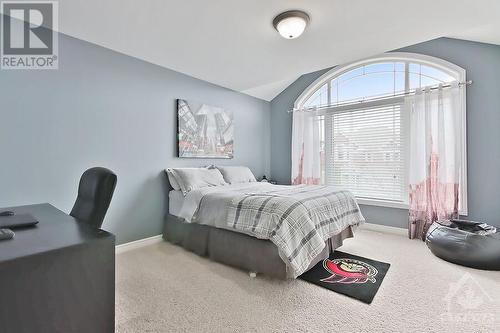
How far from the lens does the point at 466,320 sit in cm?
166

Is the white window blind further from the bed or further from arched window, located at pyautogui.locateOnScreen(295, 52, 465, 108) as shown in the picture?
the bed

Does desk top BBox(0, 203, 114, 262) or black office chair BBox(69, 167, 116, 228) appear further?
black office chair BBox(69, 167, 116, 228)

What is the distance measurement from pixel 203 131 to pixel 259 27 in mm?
1835

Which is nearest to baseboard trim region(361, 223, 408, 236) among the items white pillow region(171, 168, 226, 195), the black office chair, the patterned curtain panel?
the patterned curtain panel

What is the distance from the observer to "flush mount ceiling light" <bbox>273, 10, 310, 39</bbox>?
215cm

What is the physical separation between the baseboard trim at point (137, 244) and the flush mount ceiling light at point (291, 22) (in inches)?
115

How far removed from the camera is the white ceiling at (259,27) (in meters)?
2.08

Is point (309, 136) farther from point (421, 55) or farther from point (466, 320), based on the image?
point (466, 320)

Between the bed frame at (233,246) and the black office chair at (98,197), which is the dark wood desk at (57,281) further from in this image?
the bed frame at (233,246)

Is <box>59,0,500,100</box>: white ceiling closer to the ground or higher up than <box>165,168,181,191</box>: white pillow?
higher up

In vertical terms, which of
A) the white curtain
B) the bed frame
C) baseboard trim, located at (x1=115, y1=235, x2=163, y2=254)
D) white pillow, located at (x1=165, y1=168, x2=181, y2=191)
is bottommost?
baseboard trim, located at (x1=115, y1=235, x2=163, y2=254)

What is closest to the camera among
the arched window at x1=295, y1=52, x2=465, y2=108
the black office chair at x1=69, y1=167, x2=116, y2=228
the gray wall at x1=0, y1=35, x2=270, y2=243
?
the black office chair at x1=69, y1=167, x2=116, y2=228

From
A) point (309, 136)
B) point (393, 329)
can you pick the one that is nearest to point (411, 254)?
point (393, 329)

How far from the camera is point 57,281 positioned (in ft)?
3.09
